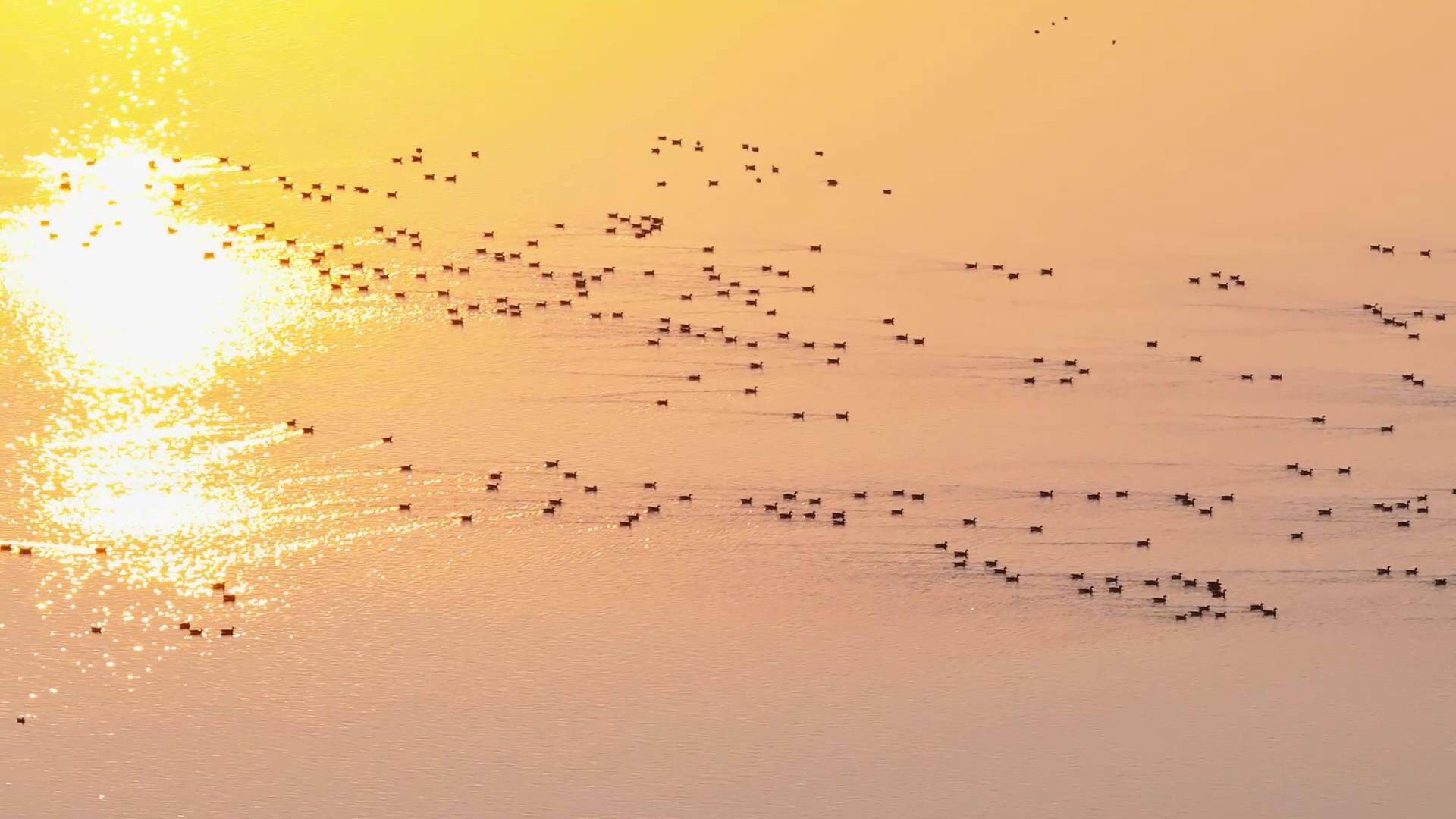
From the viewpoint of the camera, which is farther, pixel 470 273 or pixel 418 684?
pixel 470 273

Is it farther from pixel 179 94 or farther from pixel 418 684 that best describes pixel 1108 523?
pixel 179 94

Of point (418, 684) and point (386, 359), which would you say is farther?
point (386, 359)

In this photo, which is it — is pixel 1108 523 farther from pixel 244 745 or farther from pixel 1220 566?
pixel 244 745

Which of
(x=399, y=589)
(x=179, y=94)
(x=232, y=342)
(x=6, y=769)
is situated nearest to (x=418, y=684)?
(x=399, y=589)

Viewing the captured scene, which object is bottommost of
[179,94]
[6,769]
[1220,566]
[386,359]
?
[6,769]

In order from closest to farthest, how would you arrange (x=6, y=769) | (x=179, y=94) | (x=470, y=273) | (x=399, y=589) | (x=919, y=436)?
(x=6, y=769), (x=399, y=589), (x=919, y=436), (x=470, y=273), (x=179, y=94)

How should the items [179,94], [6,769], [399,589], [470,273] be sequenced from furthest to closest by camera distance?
[179,94] → [470,273] → [399,589] → [6,769]

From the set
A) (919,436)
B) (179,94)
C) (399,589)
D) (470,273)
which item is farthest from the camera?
(179,94)

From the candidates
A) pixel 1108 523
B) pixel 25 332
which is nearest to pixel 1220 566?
pixel 1108 523

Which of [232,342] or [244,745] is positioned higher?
[232,342]
